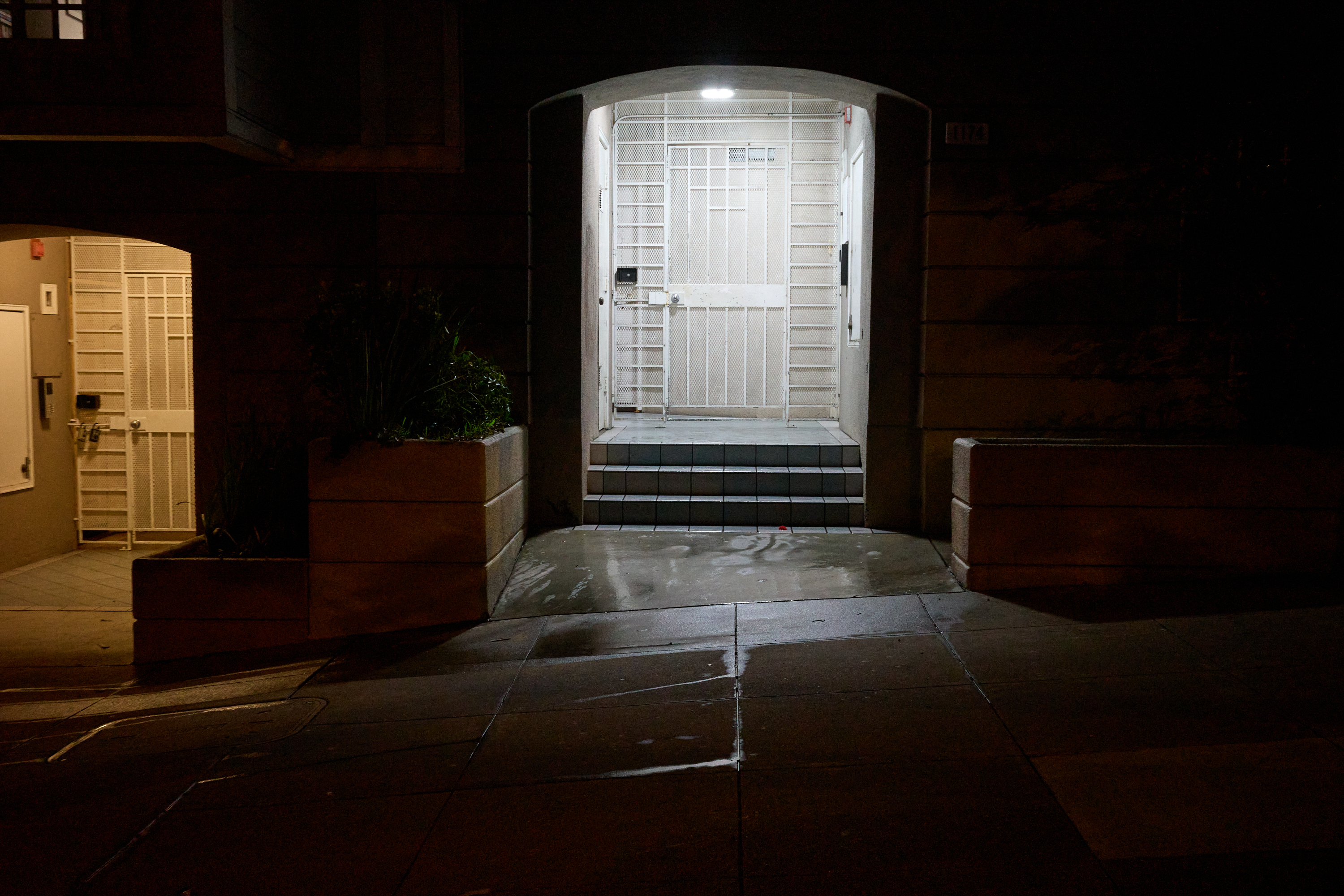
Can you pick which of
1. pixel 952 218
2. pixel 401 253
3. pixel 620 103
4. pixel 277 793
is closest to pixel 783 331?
pixel 620 103

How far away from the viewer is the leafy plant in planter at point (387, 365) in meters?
5.73

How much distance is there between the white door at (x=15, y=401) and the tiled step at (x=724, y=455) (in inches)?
218

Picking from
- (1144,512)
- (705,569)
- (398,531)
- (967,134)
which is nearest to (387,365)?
(398,531)

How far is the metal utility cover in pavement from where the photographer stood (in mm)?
4293

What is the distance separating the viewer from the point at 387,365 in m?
5.73

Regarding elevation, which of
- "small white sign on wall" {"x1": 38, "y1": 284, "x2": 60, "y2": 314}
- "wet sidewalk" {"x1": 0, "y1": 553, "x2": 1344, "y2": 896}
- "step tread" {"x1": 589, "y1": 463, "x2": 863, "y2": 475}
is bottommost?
"wet sidewalk" {"x1": 0, "y1": 553, "x2": 1344, "y2": 896}

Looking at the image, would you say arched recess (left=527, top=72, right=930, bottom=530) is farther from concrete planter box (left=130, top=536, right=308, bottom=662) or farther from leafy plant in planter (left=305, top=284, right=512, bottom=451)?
concrete planter box (left=130, top=536, right=308, bottom=662)

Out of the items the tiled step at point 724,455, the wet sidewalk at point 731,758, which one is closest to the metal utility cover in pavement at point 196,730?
the wet sidewalk at point 731,758

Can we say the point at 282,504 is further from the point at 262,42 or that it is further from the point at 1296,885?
Answer: the point at 1296,885

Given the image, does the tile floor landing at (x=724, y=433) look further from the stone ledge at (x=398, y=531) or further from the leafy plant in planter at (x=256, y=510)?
the leafy plant in planter at (x=256, y=510)

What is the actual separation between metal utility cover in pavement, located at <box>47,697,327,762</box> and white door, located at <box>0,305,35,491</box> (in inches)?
220

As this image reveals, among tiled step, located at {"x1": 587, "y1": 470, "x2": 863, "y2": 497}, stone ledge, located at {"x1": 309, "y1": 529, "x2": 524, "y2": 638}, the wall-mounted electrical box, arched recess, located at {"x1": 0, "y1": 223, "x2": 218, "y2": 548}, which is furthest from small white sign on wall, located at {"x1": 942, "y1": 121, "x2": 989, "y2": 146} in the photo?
the wall-mounted electrical box

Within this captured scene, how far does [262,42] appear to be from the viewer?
6.87 metres

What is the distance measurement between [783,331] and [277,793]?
827 cm
